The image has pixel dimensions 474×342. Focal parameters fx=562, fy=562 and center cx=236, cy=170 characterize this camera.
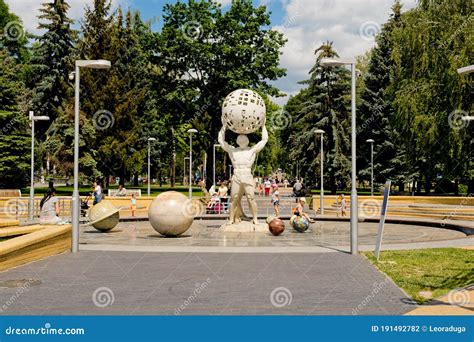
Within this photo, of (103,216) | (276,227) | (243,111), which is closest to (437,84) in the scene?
(243,111)

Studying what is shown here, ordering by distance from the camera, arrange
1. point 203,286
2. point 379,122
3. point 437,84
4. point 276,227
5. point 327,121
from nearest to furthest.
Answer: point 203,286 < point 276,227 < point 437,84 < point 327,121 < point 379,122

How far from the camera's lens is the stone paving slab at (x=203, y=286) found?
27.5 feet

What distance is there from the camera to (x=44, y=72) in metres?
57.8

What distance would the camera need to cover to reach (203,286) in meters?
10.2

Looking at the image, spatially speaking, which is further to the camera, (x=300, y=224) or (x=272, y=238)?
(x=300, y=224)

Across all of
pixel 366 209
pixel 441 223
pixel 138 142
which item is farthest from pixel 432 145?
pixel 138 142

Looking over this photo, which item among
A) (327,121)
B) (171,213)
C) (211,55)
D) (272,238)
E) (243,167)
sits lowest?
(272,238)

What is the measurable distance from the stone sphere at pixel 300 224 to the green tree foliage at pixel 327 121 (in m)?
30.5

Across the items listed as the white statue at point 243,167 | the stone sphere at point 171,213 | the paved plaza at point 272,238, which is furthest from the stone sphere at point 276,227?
the stone sphere at point 171,213

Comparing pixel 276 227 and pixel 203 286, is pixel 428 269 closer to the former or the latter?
pixel 203 286

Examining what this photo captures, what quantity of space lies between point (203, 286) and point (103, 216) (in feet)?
36.5

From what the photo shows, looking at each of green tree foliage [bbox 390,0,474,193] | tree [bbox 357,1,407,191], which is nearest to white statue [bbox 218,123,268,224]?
green tree foliage [bbox 390,0,474,193]

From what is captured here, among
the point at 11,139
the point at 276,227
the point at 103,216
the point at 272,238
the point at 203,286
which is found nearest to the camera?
the point at 203,286

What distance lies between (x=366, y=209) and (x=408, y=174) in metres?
16.9
